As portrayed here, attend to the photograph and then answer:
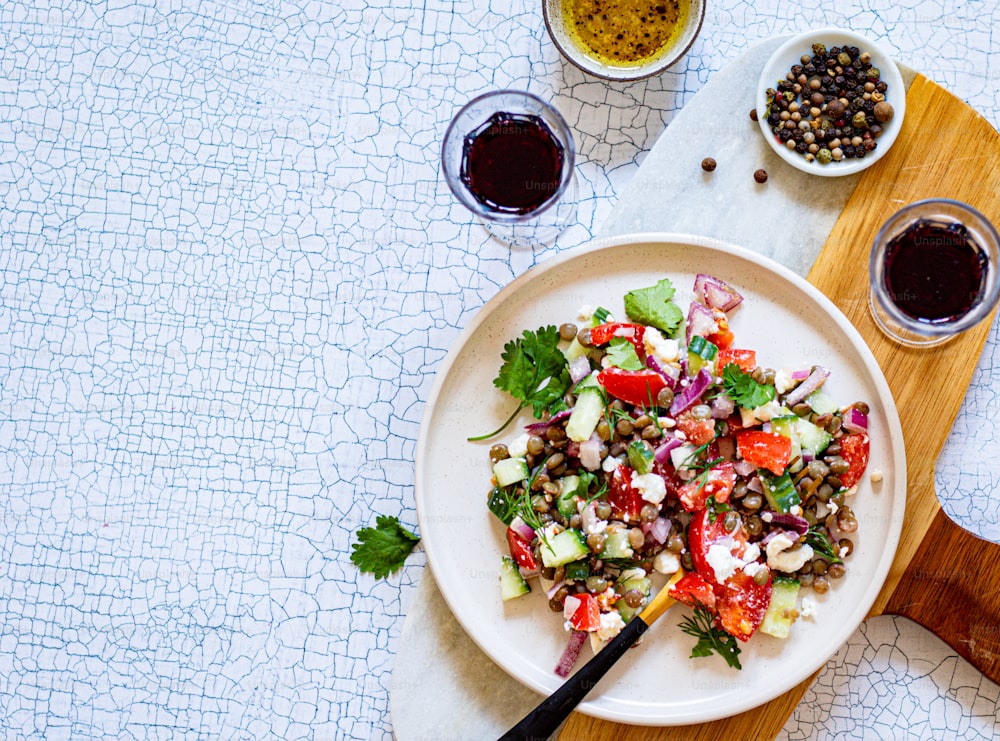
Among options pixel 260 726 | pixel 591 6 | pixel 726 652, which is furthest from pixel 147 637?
pixel 591 6

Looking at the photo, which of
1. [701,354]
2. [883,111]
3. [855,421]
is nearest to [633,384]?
[701,354]

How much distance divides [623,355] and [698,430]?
9.5 inches

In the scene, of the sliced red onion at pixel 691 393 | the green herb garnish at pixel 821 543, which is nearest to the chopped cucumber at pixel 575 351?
the sliced red onion at pixel 691 393

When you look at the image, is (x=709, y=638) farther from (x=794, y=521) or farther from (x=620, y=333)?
(x=620, y=333)

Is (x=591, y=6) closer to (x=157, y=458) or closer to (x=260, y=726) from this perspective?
(x=157, y=458)

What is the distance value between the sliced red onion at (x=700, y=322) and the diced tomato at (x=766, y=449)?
26cm

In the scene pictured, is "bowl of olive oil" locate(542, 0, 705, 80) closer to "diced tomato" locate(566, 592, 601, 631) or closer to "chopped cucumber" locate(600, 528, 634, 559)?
"chopped cucumber" locate(600, 528, 634, 559)

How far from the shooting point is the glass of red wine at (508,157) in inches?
85.2

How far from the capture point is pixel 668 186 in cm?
229

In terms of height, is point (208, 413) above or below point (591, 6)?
below

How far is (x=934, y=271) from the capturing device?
2.11 m

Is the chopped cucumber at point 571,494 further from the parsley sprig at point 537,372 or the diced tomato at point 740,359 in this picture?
the diced tomato at point 740,359

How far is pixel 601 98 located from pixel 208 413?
4.39ft

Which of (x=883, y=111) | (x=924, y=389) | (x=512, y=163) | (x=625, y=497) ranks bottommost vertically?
(x=625, y=497)
